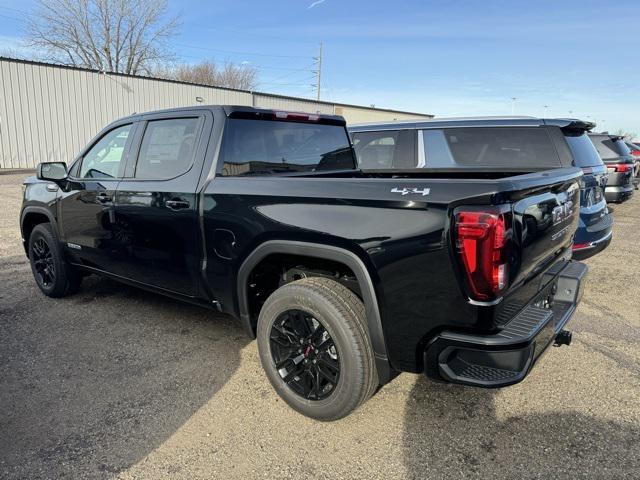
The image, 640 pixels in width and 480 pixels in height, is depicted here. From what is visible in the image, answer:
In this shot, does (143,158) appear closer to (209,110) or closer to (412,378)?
(209,110)

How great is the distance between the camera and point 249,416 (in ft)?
9.36

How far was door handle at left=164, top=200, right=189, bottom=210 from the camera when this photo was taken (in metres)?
3.28

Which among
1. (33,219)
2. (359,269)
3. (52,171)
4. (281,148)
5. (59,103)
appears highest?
(59,103)

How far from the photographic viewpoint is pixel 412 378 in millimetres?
3275

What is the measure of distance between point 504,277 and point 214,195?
184cm

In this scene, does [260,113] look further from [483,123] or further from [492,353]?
Answer: [483,123]

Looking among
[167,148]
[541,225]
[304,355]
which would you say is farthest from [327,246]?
[167,148]

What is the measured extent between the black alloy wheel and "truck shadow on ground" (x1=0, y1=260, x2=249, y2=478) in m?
0.59

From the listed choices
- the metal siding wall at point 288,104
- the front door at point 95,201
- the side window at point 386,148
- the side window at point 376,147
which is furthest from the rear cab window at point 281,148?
the metal siding wall at point 288,104

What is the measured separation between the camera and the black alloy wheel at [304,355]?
106 inches

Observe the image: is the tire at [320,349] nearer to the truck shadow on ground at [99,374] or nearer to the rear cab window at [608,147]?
the truck shadow on ground at [99,374]

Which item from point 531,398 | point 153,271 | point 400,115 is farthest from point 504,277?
point 400,115

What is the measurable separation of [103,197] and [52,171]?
823 millimetres

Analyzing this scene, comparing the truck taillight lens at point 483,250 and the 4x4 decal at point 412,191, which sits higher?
the 4x4 decal at point 412,191
